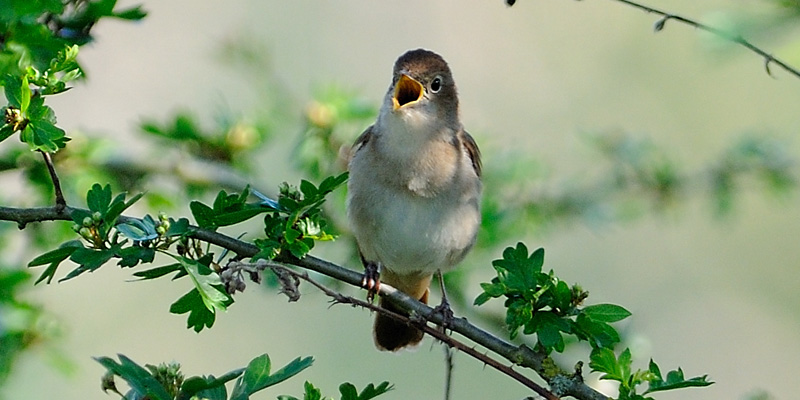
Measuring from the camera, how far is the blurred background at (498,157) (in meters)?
4.27

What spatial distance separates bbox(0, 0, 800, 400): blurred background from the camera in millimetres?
4266

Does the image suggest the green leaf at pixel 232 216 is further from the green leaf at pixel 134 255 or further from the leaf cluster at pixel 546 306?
the leaf cluster at pixel 546 306

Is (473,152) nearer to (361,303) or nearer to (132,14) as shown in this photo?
(132,14)

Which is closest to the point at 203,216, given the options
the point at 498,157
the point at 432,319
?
the point at 432,319

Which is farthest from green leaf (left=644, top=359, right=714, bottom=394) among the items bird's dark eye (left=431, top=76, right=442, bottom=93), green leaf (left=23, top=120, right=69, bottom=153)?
bird's dark eye (left=431, top=76, right=442, bottom=93)

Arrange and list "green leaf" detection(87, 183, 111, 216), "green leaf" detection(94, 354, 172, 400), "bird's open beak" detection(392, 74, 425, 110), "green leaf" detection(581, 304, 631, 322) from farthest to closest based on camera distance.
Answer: "bird's open beak" detection(392, 74, 425, 110)
"green leaf" detection(581, 304, 631, 322)
"green leaf" detection(87, 183, 111, 216)
"green leaf" detection(94, 354, 172, 400)

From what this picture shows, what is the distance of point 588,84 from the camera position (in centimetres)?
673

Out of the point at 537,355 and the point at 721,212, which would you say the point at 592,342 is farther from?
the point at 721,212

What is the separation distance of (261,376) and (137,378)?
0.21 meters

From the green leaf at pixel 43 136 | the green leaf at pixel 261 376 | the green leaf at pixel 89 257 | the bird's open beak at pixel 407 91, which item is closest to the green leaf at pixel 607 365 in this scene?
the green leaf at pixel 261 376

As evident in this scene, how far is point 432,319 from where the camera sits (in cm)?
226

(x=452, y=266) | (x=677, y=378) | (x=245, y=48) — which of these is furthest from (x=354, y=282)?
(x=245, y=48)

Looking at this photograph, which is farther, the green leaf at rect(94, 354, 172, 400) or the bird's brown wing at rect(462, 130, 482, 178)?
the bird's brown wing at rect(462, 130, 482, 178)

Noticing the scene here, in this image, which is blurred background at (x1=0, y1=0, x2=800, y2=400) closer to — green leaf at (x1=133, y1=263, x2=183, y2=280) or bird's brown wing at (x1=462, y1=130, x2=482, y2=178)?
bird's brown wing at (x1=462, y1=130, x2=482, y2=178)
